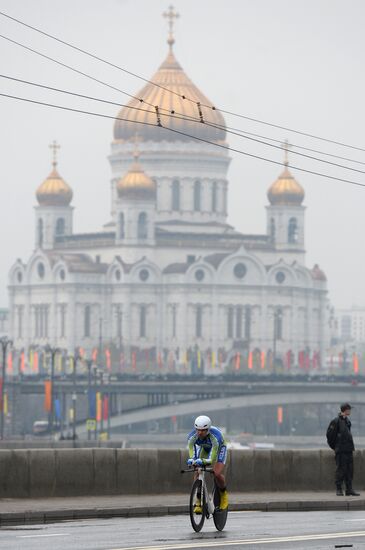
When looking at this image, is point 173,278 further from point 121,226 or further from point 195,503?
point 195,503

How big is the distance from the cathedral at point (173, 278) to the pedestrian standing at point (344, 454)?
459 ft

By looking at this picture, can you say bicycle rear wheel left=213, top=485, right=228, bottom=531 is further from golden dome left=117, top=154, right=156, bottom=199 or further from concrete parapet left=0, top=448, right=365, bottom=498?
golden dome left=117, top=154, right=156, bottom=199

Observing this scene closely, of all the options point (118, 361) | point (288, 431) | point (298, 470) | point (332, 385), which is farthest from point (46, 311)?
point (298, 470)

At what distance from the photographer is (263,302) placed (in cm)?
18875

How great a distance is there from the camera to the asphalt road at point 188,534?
2672cm

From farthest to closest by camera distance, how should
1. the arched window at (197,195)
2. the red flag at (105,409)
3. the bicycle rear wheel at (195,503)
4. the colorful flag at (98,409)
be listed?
the arched window at (197,195) → the red flag at (105,409) → the colorful flag at (98,409) → the bicycle rear wheel at (195,503)

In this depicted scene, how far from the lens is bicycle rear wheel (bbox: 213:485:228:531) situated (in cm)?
2864

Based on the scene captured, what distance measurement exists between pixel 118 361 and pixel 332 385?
40.7m

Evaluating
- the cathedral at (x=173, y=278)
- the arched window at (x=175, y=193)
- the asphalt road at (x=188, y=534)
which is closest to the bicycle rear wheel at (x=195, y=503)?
the asphalt road at (x=188, y=534)

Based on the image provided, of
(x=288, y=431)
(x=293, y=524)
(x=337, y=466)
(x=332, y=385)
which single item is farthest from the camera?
(x=288, y=431)

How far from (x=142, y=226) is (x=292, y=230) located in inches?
598

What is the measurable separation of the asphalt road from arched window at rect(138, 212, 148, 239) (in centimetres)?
15634

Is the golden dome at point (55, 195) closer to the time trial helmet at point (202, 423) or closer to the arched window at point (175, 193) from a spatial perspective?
the arched window at point (175, 193)

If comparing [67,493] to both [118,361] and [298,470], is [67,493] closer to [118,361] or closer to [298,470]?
[298,470]
